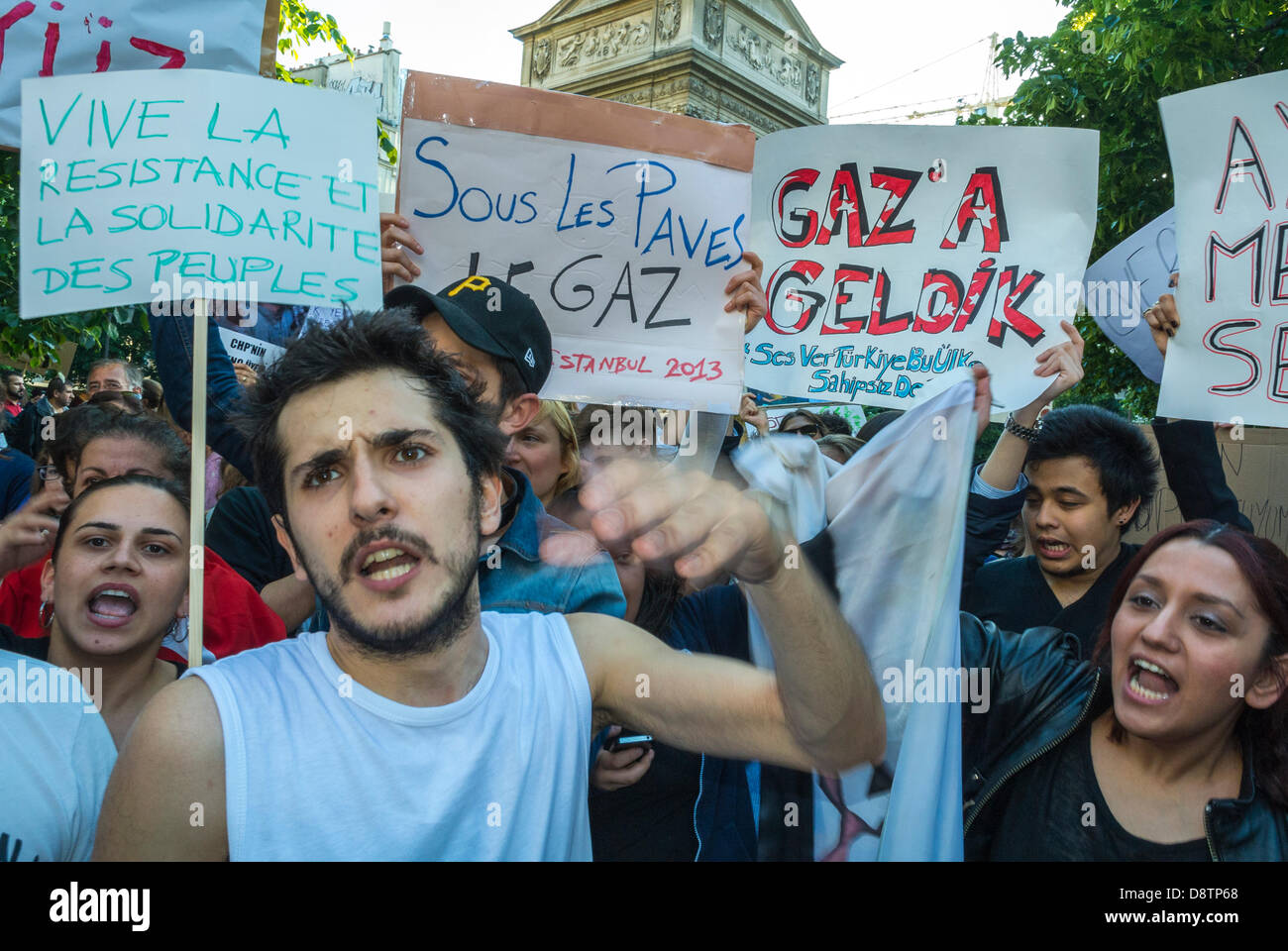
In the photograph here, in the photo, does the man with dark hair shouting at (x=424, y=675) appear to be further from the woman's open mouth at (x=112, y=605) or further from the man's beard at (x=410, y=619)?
the woman's open mouth at (x=112, y=605)

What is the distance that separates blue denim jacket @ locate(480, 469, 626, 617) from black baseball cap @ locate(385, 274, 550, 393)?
33 cm

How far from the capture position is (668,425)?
11.7 ft

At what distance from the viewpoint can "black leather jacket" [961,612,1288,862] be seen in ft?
7.09

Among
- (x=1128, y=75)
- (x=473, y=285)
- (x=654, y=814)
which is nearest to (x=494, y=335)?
(x=473, y=285)

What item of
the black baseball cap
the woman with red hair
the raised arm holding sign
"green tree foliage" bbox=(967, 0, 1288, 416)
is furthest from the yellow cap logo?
"green tree foliage" bbox=(967, 0, 1288, 416)

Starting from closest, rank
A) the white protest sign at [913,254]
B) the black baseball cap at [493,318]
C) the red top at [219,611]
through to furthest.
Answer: the black baseball cap at [493,318] → the red top at [219,611] → the white protest sign at [913,254]

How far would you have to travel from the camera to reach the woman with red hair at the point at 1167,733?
203 cm

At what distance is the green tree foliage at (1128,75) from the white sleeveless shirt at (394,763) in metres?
5.06

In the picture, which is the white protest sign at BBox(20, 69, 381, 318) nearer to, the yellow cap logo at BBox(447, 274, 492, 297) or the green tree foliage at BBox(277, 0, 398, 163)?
the yellow cap logo at BBox(447, 274, 492, 297)

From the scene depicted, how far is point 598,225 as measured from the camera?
292 cm

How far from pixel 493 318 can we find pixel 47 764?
1220 mm

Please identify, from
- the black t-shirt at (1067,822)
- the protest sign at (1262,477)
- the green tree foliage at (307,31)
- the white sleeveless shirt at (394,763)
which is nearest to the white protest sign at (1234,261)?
the black t-shirt at (1067,822)

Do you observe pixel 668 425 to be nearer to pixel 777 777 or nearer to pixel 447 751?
pixel 777 777
